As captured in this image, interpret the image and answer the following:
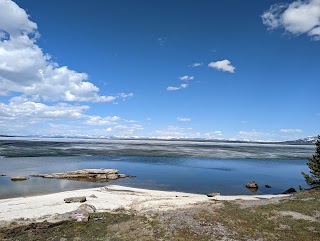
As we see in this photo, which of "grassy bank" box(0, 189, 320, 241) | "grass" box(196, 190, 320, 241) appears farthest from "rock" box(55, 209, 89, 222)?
"grass" box(196, 190, 320, 241)

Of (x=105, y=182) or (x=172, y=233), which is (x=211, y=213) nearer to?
(x=172, y=233)

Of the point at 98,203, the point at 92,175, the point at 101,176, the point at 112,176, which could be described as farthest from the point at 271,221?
the point at 92,175

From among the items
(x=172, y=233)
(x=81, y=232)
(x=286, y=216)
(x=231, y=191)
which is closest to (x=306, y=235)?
(x=286, y=216)

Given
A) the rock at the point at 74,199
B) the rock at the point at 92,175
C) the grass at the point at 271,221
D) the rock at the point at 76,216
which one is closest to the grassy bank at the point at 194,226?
the grass at the point at 271,221

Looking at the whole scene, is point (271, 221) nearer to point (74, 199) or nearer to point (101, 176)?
point (74, 199)

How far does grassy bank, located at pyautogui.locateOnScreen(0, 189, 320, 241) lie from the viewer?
1016 inches

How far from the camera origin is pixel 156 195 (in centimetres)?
4531

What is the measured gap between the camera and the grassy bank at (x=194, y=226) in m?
25.8

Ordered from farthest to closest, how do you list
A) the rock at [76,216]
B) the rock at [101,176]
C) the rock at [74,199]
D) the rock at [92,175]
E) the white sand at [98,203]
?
1. the rock at [101,176]
2. the rock at [92,175]
3. the rock at [74,199]
4. the white sand at [98,203]
5. the rock at [76,216]

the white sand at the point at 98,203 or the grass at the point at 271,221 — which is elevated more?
the grass at the point at 271,221

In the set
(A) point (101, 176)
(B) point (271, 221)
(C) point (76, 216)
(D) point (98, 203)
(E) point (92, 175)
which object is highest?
(E) point (92, 175)

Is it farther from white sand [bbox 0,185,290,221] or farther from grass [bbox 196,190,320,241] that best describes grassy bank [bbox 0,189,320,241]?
white sand [bbox 0,185,290,221]

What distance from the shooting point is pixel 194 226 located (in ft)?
91.4

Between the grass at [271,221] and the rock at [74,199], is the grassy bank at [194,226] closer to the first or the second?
the grass at [271,221]
